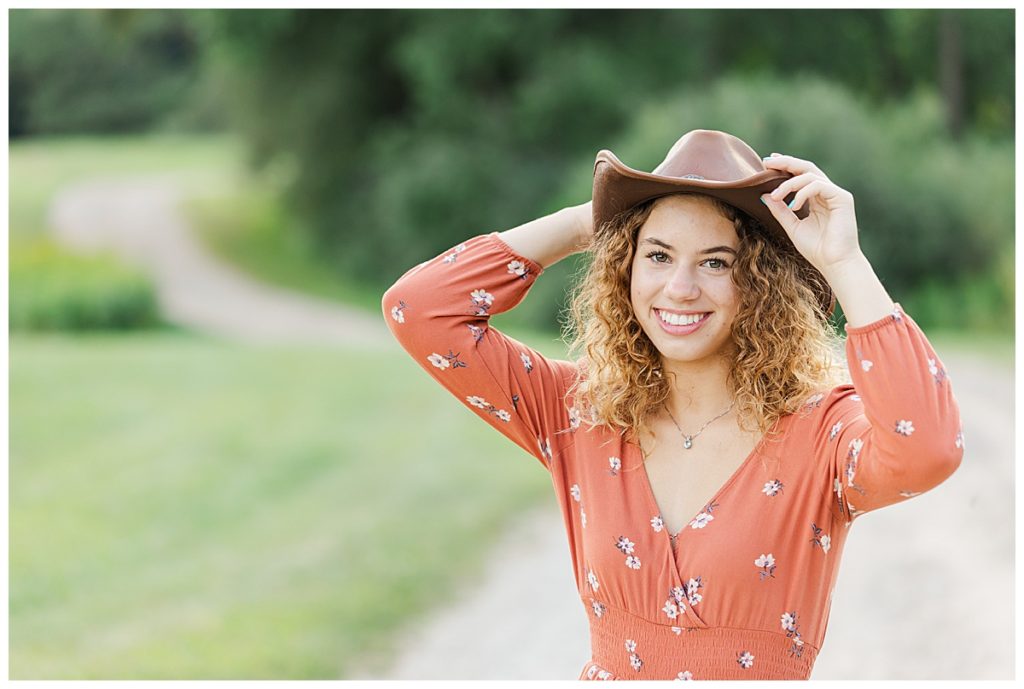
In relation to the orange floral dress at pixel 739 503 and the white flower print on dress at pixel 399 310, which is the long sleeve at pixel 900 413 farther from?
the white flower print on dress at pixel 399 310

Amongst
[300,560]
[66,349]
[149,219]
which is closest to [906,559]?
[300,560]

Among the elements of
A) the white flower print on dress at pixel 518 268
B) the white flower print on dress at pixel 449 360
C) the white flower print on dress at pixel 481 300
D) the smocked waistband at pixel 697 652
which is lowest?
the smocked waistband at pixel 697 652

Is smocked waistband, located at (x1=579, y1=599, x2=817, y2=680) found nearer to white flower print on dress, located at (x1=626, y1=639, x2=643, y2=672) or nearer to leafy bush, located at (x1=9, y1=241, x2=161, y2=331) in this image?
white flower print on dress, located at (x1=626, y1=639, x2=643, y2=672)

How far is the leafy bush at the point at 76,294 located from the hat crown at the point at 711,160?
18454 millimetres

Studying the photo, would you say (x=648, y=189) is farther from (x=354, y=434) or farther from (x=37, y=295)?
(x=37, y=295)

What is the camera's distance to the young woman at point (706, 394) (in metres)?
2.15

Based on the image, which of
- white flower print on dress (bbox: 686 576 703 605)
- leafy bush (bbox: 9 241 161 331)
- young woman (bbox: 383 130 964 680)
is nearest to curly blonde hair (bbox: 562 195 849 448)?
young woman (bbox: 383 130 964 680)

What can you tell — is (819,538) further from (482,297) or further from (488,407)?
(482,297)

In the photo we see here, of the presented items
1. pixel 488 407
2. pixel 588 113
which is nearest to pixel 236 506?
pixel 488 407

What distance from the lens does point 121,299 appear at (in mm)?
20812

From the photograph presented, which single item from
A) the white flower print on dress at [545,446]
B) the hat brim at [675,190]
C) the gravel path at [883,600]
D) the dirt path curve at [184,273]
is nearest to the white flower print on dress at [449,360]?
the white flower print on dress at [545,446]

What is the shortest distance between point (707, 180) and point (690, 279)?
188 millimetres

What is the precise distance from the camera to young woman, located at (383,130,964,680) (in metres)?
2.15

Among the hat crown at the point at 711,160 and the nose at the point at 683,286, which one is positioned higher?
the hat crown at the point at 711,160
